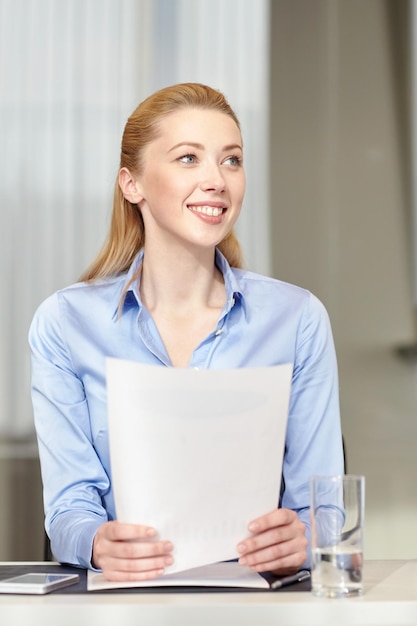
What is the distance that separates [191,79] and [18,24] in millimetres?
684

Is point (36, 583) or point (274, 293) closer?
point (36, 583)

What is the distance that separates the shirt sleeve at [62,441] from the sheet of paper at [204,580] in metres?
0.27

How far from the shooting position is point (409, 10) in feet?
12.5

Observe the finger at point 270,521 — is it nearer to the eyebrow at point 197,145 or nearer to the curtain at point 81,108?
the eyebrow at point 197,145

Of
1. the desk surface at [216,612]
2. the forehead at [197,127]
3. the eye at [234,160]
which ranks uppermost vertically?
the forehead at [197,127]

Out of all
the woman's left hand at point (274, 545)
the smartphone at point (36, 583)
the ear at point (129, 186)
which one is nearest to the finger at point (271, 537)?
the woman's left hand at point (274, 545)

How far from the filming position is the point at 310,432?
176cm

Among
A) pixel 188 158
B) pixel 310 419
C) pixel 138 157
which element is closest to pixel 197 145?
pixel 188 158

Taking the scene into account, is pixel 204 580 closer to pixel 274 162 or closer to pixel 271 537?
pixel 271 537

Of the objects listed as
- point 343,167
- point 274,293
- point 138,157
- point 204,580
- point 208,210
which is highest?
point 343,167

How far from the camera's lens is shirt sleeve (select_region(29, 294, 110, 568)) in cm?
165

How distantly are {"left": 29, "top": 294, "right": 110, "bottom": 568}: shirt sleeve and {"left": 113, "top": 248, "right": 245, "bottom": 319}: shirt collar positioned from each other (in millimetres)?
135

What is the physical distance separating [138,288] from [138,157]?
249 millimetres

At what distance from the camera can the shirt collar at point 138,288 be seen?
185 cm
